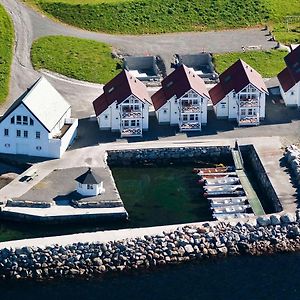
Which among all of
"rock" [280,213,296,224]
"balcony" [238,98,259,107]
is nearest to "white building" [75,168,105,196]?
"rock" [280,213,296,224]

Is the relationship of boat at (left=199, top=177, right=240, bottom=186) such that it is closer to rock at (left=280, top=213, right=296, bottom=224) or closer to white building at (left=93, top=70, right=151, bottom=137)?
rock at (left=280, top=213, right=296, bottom=224)

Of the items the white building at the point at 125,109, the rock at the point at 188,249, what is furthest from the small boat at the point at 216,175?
the rock at the point at 188,249

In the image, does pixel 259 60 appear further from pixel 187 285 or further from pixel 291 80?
pixel 187 285

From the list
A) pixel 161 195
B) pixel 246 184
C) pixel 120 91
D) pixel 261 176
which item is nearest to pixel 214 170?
pixel 246 184

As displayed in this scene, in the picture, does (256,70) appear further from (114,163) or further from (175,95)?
(114,163)

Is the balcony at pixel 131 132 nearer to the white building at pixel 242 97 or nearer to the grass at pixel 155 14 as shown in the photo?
the white building at pixel 242 97

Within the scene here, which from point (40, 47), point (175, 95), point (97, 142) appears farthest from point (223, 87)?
point (40, 47)
